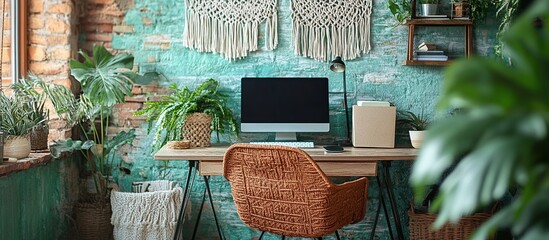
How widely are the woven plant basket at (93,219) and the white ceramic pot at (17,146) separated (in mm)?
617

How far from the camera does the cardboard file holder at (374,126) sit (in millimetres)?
3975

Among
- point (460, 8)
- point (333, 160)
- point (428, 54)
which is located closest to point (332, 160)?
point (333, 160)

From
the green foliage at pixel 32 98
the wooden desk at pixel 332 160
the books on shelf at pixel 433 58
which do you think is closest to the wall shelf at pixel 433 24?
the books on shelf at pixel 433 58

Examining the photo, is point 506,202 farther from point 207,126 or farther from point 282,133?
point 207,126

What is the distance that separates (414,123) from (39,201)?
210 cm

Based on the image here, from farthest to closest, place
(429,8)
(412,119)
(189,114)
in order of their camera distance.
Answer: (412,119) < (429,8) < (189,114)

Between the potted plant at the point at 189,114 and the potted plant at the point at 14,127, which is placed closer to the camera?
the potted plant at the point at 14,127

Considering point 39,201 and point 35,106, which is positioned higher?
point 35,106

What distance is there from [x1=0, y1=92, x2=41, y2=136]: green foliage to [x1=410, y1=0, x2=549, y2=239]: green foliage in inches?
113

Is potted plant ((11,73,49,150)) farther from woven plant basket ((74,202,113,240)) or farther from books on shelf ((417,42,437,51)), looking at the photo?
books on shelf ((417,42,437,51))

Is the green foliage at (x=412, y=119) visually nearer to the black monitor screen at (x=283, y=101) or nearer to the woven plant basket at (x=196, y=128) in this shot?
the black monitor screen at (x=283, y=101)

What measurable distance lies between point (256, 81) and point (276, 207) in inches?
44.0

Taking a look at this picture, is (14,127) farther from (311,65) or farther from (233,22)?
(311,65)

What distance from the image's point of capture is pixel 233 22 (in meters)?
4.23
